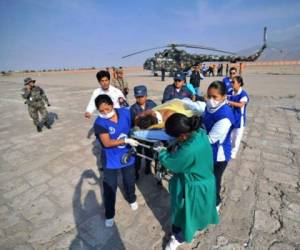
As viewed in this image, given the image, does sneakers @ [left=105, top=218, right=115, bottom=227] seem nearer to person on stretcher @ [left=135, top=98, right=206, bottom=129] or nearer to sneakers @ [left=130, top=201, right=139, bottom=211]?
sneakers @ [left=130, top=201, right=139, bottom=211]

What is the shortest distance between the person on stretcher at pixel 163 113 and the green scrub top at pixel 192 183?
2.80 ft

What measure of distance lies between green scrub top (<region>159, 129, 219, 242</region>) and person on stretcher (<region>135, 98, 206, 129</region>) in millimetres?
853

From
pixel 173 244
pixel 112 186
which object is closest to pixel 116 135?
pixel 112 186

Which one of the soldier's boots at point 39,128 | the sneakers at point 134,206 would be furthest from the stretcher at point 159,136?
the soldier's boots at point 39,128

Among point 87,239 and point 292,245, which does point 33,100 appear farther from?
point 292,245

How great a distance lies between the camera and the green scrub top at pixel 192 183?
1.61 meters

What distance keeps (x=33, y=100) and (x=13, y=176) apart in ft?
9.68

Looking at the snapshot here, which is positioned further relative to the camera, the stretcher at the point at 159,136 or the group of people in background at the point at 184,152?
the stretcher at the point at 159,136

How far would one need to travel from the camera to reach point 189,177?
1.78m

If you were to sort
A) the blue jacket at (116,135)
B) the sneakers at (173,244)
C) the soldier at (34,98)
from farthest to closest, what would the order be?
the soldier at (34,98), the blue jacket at (116,135), the sneakers at (173,244)

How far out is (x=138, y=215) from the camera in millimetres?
2713

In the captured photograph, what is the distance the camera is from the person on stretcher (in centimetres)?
260

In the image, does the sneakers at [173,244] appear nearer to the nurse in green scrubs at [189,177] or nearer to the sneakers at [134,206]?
the nurse in green scrubs at [189,177]

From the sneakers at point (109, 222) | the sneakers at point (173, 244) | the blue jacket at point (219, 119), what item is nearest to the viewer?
the blue jacket at point (219, 119)
